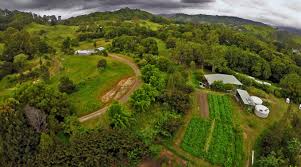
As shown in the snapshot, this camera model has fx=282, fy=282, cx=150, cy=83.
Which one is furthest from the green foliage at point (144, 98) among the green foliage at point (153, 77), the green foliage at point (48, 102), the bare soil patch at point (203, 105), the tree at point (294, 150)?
the tree at point (294, 150)

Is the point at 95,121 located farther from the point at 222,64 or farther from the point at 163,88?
the point at 222,64

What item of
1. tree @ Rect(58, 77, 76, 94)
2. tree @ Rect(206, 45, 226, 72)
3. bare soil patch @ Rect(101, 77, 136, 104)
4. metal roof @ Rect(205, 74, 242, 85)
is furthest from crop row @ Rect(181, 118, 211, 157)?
tree @ Rect(206, 45, 226, 72)

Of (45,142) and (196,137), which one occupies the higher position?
(45,142)

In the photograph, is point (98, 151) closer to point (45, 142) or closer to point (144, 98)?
point (45, 142)

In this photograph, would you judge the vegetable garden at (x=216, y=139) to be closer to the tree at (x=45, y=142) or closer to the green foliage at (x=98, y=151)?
the green foliage at (x=98, y=151)

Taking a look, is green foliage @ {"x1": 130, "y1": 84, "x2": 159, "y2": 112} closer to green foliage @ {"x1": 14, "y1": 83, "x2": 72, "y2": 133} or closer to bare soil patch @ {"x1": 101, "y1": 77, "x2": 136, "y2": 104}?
bare soil patch @ {"x1": 101, "y1": 77, "x2": 136, "y2": 104}

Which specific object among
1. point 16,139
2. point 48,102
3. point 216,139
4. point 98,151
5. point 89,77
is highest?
point 89,77

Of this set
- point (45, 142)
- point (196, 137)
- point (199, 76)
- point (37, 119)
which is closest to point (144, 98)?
point (196, 137)
